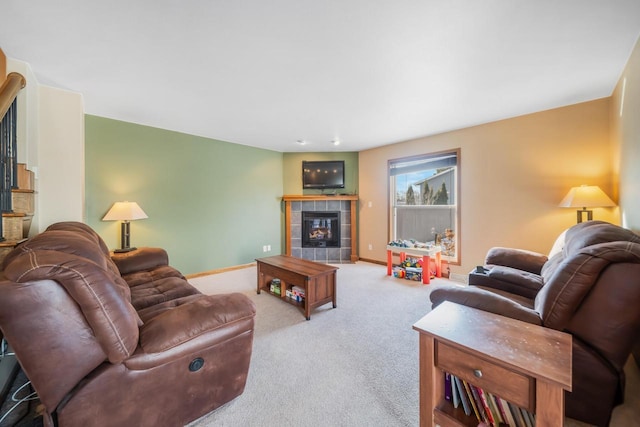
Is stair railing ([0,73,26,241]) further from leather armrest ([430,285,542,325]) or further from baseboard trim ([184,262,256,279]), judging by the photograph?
leather armrest ([430,285,542,325])

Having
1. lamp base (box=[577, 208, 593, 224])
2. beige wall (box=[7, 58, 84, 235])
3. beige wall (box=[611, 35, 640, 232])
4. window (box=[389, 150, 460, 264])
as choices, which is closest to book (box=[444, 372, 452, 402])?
beige wall (box=[611, 35, 640, 232])

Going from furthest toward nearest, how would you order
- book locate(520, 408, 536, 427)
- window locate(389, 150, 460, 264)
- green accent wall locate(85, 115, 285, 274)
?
1. window locate(389, 150, 460, 264)
2. green accent wall locate(85, 115, 285, 274)
3. book locate(520, 408, 536, 427)

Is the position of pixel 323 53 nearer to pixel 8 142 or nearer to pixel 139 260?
pixel 8 142

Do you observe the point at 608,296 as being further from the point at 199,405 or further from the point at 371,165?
the point at 371,165

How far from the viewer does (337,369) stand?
1.77m

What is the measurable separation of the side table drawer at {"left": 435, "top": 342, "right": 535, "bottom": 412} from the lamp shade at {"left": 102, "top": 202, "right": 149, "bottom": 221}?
366 cm

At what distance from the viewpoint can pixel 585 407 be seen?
4.04 ft

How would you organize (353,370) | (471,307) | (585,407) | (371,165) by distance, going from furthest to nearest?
(371,165)
(353,370)
(471,307)
(585,407)

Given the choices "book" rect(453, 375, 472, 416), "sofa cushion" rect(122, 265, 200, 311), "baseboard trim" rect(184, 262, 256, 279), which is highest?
"sofa cushion" rect(122, 265, 200, 311)

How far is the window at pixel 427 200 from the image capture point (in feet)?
13.1

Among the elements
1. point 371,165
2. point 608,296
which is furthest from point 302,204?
point 608,296

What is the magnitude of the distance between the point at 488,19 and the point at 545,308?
5.85 feet

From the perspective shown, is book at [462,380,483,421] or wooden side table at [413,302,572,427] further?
book at [462,380,483,421]

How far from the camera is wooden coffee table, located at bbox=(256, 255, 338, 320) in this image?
8.38 ft
